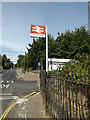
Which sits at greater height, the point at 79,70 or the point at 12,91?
the point at 79,70

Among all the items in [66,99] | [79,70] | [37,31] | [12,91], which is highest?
[37,31]

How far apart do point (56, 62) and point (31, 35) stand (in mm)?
5695

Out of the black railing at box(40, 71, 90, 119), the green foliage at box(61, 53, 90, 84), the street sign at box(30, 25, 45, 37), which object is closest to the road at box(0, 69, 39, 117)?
the black railing at box(40, 71, 90, 119)

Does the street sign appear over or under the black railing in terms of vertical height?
over

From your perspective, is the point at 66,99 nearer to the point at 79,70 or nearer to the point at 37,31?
the point at 79,70

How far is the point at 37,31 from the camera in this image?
9.98m

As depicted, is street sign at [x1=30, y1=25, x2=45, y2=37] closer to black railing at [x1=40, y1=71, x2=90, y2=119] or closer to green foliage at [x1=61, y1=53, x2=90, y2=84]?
green foliage at [x1=61, y1=53, x2=90, y2=84]

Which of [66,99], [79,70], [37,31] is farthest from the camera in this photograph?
[37,31]

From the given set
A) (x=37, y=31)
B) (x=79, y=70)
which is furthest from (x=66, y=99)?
(x=37, y=31)

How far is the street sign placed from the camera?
32.0 ft

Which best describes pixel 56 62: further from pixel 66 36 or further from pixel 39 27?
pixel 66 36

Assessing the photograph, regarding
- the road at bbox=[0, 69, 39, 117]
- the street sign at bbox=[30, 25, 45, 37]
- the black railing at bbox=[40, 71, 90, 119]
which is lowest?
the road at bbox=[0, 69, 39, 117]

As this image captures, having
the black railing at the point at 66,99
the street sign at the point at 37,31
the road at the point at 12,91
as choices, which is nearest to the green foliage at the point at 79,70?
the black railing at the point at 66,99

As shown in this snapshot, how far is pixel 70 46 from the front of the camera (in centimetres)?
1738
